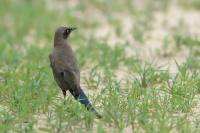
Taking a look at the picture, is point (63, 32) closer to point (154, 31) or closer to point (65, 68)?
point (65, 68)

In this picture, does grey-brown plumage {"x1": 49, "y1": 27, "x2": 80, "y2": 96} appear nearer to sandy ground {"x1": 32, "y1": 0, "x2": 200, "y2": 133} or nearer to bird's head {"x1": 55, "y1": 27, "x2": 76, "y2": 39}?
bird's head {"x1": 55, "y1": 27, "x2": 76, "y2": 39}

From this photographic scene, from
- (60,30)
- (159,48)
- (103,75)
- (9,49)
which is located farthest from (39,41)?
(60,30)

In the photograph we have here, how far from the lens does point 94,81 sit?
24.4ft

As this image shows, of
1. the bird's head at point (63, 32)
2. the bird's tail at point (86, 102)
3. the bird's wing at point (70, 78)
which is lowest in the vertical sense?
the bird's tail at point (86, 102)

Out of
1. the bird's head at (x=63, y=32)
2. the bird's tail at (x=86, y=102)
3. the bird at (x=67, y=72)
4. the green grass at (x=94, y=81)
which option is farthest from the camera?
the bird's head at (x=63, y=32)

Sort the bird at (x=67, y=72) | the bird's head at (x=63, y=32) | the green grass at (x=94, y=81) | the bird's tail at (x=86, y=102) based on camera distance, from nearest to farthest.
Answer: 1. the green grass at (x=94, y=81)
2. the bird's tail at (x=86, y=102)
3. the bird at (x=67, y=72)
4. the bird's head at (x=63, y=32)

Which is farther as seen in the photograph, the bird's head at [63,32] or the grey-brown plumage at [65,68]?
the bird's head at [63,32]

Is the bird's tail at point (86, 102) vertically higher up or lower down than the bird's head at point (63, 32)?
lower down

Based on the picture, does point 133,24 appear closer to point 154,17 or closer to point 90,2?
point 154,17

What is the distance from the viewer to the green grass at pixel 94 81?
18.8 ft

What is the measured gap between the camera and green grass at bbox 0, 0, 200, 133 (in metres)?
5.73

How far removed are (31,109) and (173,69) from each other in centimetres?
257

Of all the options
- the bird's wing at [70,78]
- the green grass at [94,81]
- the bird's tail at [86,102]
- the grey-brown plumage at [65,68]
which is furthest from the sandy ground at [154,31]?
the bird's tail at [86,102]

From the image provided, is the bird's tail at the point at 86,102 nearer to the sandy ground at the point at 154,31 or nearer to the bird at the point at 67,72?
the bird at the point at 67,72
